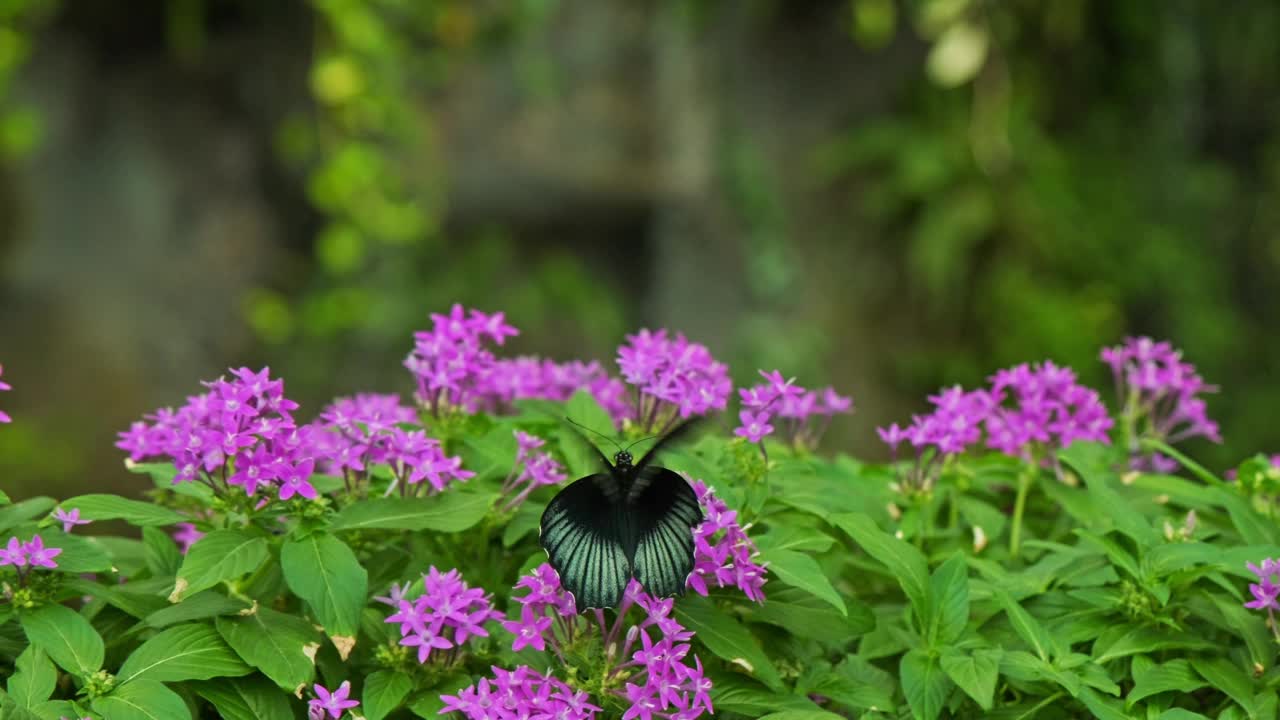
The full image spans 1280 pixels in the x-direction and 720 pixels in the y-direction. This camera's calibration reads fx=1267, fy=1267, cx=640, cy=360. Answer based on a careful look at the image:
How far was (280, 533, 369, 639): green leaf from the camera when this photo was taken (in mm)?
1409

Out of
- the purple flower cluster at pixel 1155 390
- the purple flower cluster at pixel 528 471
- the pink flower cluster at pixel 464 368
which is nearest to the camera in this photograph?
the purple flower cluster at pixel 528 471

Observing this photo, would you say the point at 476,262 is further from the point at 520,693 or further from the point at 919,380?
the point at 520,693

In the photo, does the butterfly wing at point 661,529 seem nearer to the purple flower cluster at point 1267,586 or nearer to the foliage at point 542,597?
the foliage at point 542,597

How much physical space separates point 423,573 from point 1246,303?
730 cm

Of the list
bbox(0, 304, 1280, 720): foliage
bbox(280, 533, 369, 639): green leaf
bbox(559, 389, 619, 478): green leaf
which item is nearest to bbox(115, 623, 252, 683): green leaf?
bbox(0, 304, 1280, 720): foliage

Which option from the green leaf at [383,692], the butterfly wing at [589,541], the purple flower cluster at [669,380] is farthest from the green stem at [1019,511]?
the green leaf at [383,692]

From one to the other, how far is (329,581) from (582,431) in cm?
48

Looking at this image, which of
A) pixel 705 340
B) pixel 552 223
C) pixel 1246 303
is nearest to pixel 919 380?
pixel 705 340

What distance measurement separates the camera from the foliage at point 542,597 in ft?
4.71

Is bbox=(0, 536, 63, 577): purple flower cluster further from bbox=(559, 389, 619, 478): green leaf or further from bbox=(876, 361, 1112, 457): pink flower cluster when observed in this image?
bbox=(876, 361, 1112, 457): pink flower cluster

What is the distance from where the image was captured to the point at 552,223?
6.69 metres

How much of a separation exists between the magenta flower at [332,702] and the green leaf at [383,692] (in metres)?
0.02

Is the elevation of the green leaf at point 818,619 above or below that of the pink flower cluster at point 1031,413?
below

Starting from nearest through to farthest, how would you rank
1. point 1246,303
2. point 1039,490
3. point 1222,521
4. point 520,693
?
point 520,693
point 1222,521
point 1039,490
point 1246,303
